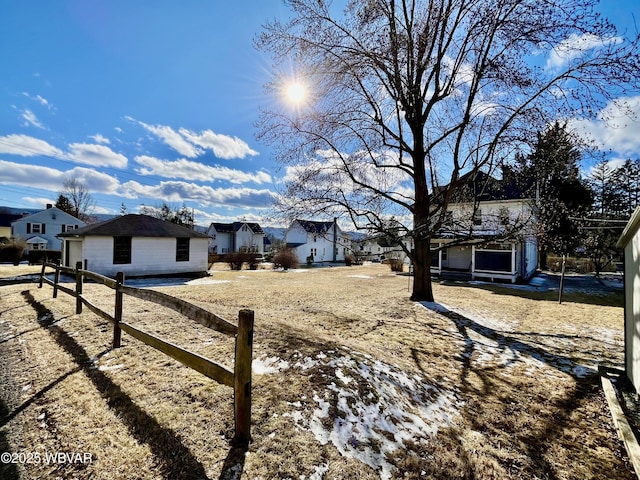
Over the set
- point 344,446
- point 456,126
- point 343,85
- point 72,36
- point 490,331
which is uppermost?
point 72,36

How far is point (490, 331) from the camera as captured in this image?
25.2ft

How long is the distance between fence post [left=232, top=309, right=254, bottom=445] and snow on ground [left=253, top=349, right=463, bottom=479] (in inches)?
21.3

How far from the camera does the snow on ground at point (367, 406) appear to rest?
2.71 m

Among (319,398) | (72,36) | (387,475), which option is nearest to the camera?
(387,475)

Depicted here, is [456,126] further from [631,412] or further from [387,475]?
[387,475]

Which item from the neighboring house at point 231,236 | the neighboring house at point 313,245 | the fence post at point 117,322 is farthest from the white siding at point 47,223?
the fence post at point 117,322

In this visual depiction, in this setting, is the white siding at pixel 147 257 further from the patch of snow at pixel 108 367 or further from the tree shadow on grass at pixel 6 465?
the tree shadow on grass at pixel 6 465

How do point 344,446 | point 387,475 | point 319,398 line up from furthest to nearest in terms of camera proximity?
point 319,398 → point 344,446 → point 387,475

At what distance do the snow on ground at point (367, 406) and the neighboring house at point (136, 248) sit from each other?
16820 millimetres

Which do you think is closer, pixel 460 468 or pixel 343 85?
pixel 460 468

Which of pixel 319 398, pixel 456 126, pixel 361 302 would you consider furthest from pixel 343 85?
pixel 319 398

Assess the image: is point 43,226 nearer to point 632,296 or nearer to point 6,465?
point 6,465

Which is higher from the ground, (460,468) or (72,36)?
(72,36)

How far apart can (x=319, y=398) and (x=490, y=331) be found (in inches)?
253
